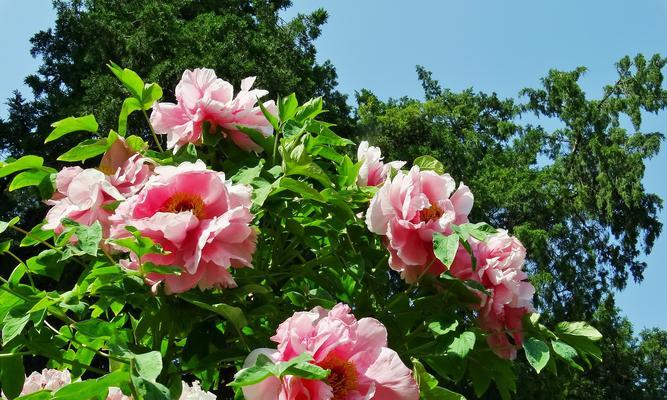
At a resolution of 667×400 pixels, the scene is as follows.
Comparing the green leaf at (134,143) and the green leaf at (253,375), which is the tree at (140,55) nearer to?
the green leaf at (134,143)

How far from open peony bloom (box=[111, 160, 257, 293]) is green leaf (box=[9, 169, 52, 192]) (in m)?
0.32

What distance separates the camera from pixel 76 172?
131 cm

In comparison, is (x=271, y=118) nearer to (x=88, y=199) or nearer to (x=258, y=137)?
(x=258, y=137)

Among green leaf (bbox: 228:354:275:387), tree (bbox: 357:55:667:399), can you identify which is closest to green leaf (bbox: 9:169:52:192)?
green leaf (bbox: 228:354:275:387)

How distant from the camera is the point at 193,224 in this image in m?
1.07

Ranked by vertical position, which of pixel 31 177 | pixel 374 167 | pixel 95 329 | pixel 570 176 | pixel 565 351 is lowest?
pixel 95 329

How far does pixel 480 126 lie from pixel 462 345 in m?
14.9

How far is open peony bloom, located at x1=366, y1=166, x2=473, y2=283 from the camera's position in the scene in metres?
1.26

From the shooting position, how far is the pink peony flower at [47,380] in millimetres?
1474

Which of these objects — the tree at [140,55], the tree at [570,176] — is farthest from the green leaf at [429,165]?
the tree at [570,176]

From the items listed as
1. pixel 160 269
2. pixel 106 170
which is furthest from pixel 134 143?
Result: pixel 160 269

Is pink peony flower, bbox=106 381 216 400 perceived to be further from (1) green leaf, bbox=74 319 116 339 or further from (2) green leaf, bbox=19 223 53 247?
(2) green leaf, bbox=19 223 53 247

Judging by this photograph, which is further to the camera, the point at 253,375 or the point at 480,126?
the point at 480,126

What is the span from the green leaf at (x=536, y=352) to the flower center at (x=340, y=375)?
0.35m
